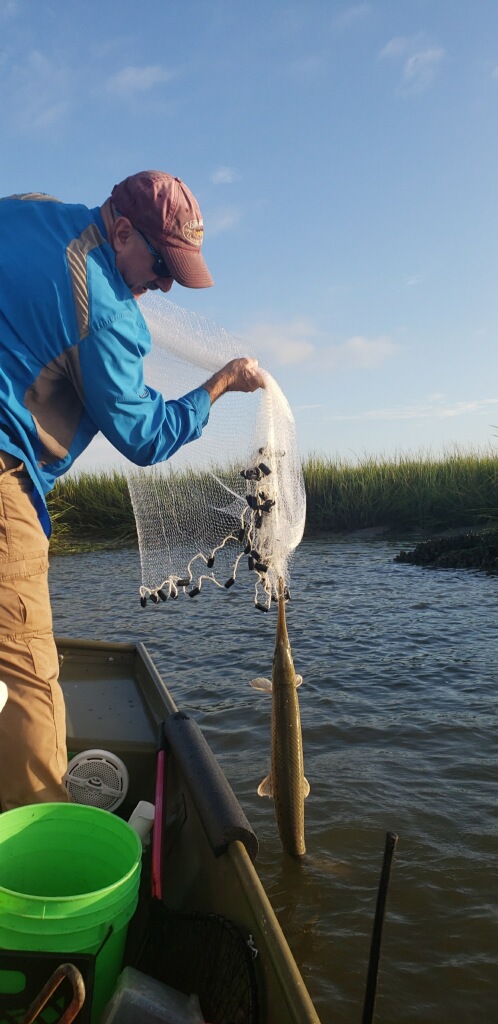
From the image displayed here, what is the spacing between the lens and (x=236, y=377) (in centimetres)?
371

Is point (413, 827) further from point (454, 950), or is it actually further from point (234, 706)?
point (234, 706)

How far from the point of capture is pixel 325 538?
65.5 ft

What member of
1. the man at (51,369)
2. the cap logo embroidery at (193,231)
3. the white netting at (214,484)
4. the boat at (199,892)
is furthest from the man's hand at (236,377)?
the boat at (199,892)

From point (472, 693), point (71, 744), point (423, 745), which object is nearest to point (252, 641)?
point (472, 693)

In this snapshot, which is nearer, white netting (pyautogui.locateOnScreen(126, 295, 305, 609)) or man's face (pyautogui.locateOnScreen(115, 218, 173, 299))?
man's face (pyautogui.locateOnScreen(115, 218, 173, 299))

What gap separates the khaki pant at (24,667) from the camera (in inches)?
109

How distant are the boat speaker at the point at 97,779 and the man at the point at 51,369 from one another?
0.49m

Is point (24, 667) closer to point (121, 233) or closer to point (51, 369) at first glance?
point (51, 369)

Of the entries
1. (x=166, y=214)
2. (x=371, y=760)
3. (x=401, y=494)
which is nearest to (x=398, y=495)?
(x=401, y=494)

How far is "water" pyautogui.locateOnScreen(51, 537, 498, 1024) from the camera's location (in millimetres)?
3432

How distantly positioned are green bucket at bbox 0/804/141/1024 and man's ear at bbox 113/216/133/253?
2.21 m

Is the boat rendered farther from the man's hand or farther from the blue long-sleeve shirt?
the man's hand

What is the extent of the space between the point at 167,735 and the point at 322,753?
250 centimetres

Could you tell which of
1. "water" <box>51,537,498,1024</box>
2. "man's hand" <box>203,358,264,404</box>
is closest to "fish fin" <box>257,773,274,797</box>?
"water" <box>51,537,498,1024</box>
